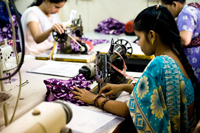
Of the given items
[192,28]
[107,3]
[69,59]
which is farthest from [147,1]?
[69,59]

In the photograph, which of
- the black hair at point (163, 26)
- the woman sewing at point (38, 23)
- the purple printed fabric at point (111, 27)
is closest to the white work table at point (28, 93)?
the black hair at point (163, 26)

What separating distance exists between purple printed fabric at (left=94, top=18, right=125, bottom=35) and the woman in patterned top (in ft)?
5.65

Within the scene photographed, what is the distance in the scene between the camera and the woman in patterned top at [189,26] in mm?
2170

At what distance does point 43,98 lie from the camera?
1.39 meters

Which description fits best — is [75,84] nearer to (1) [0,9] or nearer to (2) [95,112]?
(2) [95,112]

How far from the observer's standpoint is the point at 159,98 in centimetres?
104

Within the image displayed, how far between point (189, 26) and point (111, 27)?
2210 mm

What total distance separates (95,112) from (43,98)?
0.41 meters

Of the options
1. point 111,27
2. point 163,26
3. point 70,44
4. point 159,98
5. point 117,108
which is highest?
point 163,26

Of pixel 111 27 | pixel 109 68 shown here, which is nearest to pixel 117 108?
pixel 109 68

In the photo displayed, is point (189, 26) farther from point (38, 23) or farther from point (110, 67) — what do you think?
point (38, 23)

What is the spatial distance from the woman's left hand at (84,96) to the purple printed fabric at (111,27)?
8.91 ft

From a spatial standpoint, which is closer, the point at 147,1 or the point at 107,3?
the point at 147,1

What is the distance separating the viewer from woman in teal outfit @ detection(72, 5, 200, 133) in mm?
1040
